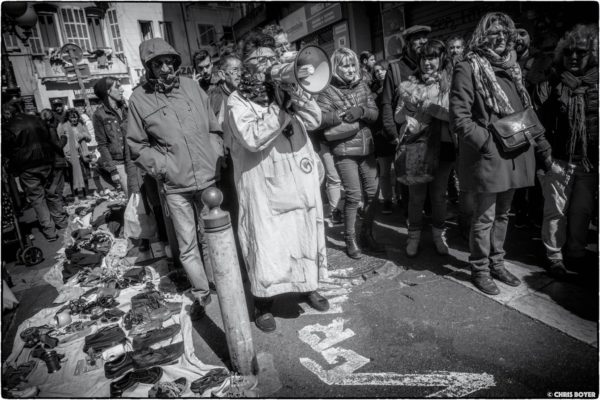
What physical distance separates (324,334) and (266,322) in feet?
1.50

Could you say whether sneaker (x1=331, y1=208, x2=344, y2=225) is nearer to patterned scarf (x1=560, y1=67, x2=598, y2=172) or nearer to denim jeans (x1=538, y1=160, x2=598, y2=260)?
denim jeans (x1=538, y1=160, x2=598, y2=260)

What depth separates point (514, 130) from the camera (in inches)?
105

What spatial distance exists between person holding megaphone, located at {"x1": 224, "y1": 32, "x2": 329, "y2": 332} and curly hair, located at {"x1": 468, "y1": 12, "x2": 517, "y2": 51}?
4.54 feet

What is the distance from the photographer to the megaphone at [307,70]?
2094 mm

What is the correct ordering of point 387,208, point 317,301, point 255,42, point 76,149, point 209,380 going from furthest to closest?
point 76,149 < point 387,208 < point 317,301 < point 255,42 < point 209,380

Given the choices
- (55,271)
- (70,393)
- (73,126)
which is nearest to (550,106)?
(70,393)

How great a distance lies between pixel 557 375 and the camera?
208cm

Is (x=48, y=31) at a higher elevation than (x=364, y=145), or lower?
higher

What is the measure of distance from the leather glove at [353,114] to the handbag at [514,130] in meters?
1.21

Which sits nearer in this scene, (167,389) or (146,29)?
(167,389)

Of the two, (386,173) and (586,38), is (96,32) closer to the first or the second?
(386,173)

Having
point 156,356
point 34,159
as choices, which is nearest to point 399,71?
point 156,356

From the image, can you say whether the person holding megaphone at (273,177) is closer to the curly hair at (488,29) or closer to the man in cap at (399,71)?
the curly hair at (488,29)

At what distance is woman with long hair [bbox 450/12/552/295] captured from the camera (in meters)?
2.71
